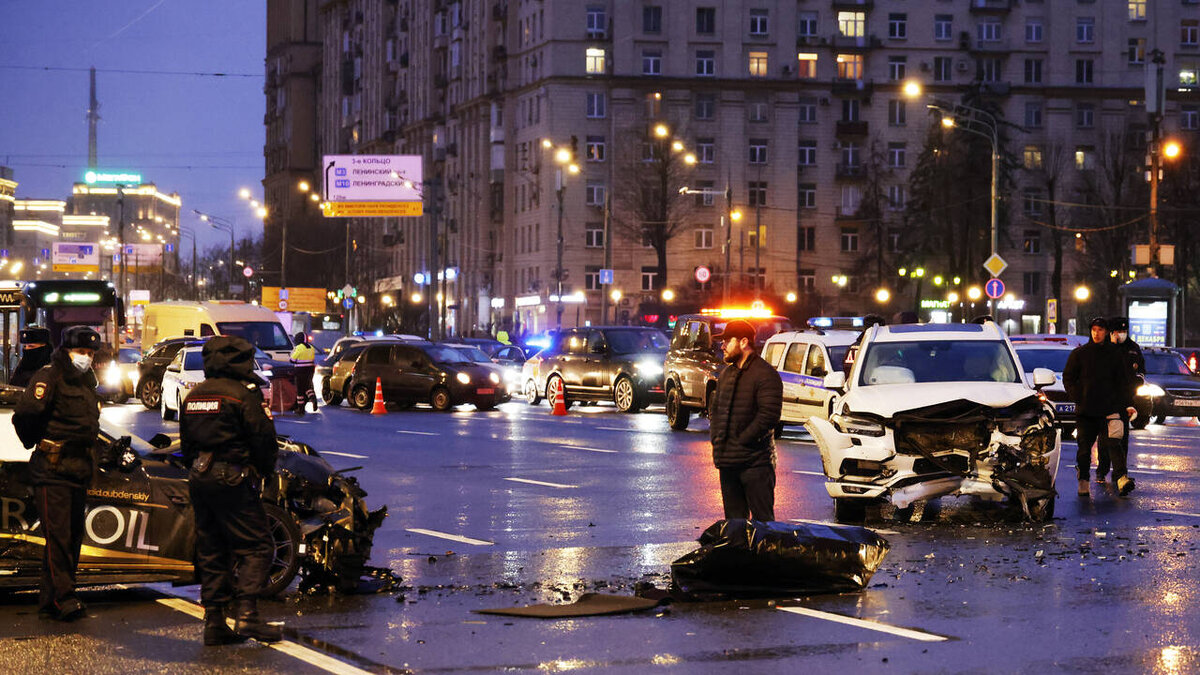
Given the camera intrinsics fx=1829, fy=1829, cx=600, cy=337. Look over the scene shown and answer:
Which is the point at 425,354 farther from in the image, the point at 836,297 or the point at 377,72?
the point at 377,72

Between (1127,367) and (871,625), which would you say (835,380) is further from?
(871,625)

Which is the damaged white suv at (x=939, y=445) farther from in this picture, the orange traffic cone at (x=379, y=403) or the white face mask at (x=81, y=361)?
the orange traffic cone at (x=379, y=403)

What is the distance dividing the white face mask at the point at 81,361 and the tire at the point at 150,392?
98.4ft

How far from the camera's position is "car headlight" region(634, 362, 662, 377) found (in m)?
37.6

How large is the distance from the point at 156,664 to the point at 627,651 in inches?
96.1

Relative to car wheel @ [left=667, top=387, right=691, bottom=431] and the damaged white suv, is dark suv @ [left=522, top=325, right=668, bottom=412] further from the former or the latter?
the damaged white suv

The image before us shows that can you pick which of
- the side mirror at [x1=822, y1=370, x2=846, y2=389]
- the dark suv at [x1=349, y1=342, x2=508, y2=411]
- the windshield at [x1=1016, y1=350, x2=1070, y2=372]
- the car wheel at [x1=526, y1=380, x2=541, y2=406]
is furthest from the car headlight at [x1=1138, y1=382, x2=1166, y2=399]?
the side mirror at [x1=822, y1=370, x2=846, y2=389]

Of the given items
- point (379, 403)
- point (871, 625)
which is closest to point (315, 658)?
point (871, 625)

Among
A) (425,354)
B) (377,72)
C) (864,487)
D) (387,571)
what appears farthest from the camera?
(377,72)

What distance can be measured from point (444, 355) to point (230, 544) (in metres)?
30.7

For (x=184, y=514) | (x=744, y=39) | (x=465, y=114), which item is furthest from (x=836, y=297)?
(x=184, y=514)

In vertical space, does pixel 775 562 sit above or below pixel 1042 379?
below

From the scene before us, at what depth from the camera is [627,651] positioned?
382 inches

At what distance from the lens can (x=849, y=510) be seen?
16.5 meters
